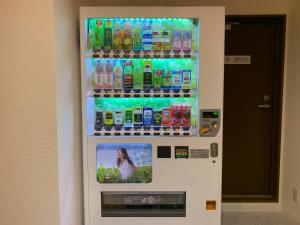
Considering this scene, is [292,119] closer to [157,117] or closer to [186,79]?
[186,79]

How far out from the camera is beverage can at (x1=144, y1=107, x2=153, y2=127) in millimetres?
2477

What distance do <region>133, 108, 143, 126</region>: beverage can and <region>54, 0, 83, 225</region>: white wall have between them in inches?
19.7

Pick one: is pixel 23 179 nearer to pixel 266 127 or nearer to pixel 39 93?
pixel 39 93

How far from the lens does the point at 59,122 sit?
208cm

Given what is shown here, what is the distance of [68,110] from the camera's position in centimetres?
228

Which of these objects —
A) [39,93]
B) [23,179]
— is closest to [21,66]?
[39,93]

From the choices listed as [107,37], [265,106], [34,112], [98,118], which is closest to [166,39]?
[107,37]

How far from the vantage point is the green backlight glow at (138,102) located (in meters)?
2.52

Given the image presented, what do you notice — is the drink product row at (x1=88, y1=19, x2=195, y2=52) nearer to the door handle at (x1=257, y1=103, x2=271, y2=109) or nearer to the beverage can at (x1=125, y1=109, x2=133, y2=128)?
the beverage can at (x1=125, y1=109, x2=133, y2=128)

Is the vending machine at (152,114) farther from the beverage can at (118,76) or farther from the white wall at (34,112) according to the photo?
the white wall at (34,112)

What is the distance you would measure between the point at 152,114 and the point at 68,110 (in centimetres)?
69

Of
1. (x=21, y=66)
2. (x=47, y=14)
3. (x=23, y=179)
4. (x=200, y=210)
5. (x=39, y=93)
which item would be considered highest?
(x=47, y=14)

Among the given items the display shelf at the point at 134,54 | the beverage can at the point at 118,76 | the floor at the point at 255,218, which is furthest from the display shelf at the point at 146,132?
the floor at the point at 255,218

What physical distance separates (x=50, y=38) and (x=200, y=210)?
1.81 metres
